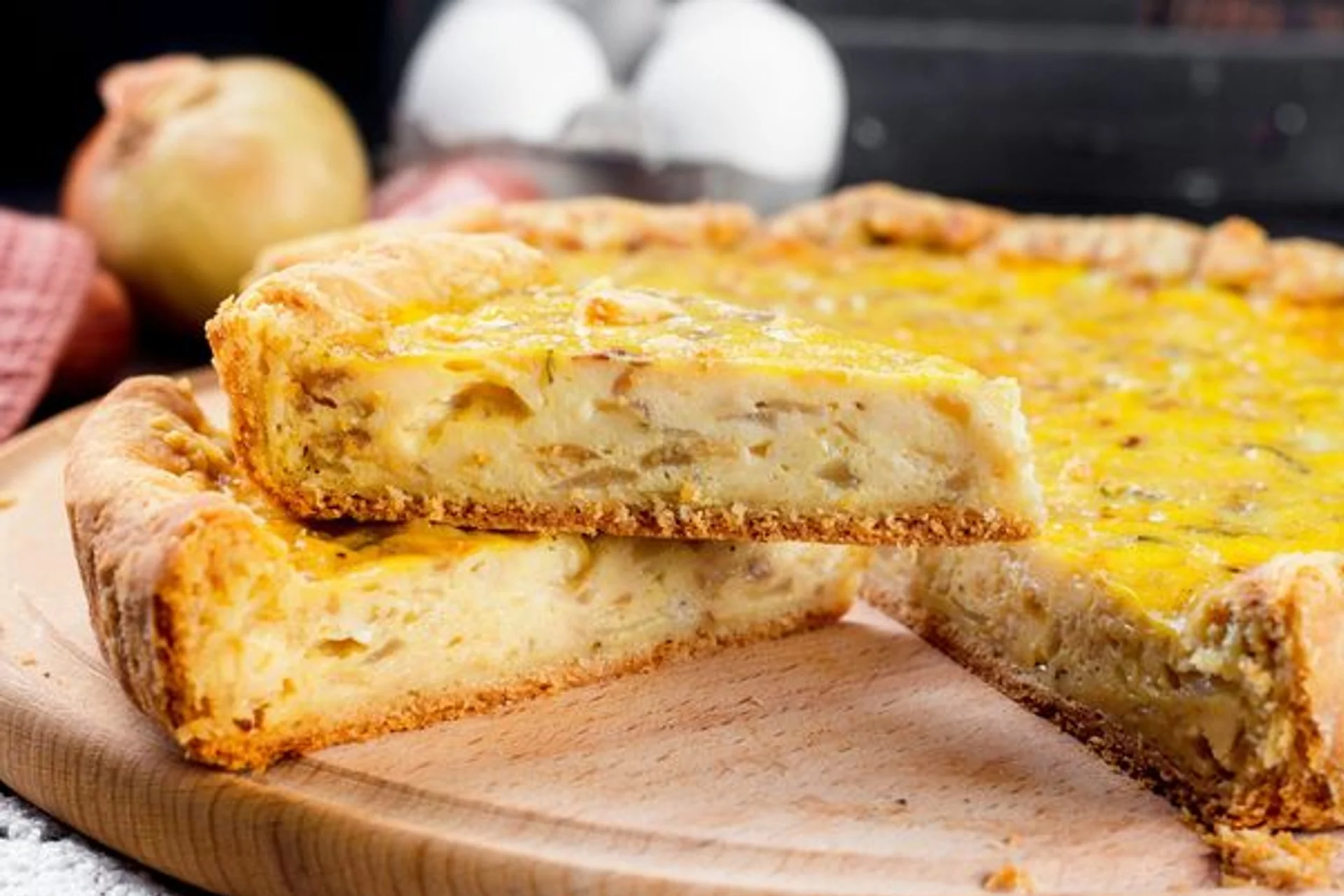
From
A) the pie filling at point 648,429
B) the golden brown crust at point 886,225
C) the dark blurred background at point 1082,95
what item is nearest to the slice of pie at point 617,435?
the pie filling at point 648,429

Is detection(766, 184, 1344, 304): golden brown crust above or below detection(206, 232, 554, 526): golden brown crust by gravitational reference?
below

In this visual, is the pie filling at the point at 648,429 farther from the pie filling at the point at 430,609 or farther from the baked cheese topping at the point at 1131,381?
the baked cheese topping at the point at 1131,381

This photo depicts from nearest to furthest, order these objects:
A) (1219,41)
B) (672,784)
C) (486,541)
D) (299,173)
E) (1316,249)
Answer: (672,784) < (486,541) < (1316,249) < (299,173) < (1219,41)

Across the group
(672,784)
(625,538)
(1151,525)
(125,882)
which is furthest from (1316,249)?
(125,882)

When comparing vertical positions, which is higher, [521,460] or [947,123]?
[521,460]

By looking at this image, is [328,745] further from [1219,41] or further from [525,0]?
[1219,41]

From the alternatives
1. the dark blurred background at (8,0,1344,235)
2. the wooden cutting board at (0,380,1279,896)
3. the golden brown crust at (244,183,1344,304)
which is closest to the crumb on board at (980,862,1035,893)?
the wooden cutting board at (0,380,1279,896)

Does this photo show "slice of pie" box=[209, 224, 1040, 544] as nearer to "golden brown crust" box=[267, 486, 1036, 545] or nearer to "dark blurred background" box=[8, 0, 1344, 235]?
"golden brown crust" box=[267, 486, 1036, 545]
